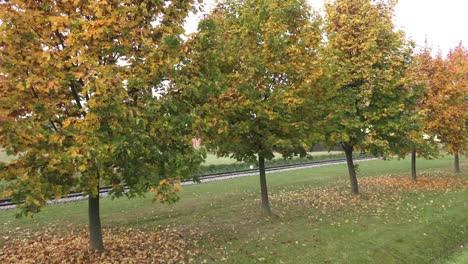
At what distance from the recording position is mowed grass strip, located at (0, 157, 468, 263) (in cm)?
1034

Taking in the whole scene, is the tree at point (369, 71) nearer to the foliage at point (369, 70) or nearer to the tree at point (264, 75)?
the foliage at point (369, 70)

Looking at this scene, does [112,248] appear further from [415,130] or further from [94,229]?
[415,130]

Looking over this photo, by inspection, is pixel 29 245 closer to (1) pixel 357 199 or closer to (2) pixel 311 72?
(2) pixel 311 72

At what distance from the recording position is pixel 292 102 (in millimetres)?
11766

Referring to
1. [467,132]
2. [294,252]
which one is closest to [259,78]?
[294,252]

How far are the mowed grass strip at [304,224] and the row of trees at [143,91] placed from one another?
224cm

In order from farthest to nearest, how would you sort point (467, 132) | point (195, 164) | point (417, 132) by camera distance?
point (467, 132)
point (417, 132)
point (195, 164)

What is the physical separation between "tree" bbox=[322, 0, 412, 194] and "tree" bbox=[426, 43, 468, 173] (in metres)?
3.61

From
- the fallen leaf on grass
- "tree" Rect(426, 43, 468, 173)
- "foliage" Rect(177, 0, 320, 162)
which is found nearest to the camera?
the fallen leaf on grass

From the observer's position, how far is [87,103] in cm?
708

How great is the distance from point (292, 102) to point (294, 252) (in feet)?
14.5

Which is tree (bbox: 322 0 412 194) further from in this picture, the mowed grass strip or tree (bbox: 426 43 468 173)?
tree (bbox: 426 43 468 173)

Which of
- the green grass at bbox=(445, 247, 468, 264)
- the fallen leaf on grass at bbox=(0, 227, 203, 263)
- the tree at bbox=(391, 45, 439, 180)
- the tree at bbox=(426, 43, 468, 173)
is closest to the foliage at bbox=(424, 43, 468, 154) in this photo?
the tree at bbox=(426, 43, 468, 173)

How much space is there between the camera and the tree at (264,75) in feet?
38.0
